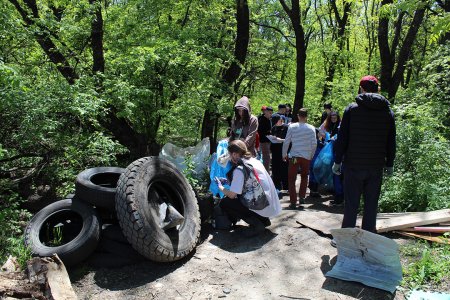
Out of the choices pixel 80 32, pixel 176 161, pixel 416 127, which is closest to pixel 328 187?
pixel 416 127

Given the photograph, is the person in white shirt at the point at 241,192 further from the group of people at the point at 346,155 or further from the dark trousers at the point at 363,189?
the dark trousers at the point at 363,189

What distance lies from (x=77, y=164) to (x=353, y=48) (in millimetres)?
25802

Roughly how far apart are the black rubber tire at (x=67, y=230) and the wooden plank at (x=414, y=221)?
3.60 metres

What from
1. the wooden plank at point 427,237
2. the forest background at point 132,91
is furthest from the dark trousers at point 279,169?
the wooden plank at point 427,237

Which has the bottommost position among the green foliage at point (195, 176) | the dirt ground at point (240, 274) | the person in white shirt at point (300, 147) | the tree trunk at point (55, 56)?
the dirt ground at point (240, 274)

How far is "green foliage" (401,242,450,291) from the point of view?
3.76 meters

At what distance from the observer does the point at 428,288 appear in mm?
3691

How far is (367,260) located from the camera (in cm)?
400

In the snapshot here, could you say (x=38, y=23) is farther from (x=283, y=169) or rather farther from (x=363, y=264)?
(x=363, y=264)

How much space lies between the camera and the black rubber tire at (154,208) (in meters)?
4.36

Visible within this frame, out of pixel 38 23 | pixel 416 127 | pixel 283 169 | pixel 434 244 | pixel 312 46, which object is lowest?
pixel 434 244

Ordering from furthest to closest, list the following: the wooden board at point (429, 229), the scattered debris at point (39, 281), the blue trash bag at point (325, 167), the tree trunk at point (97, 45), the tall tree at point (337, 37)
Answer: the tall tree at point (337, 37) < the tree trunk at point (97, 45) < the blue trash bag at point (325, 167) < the wooden board at point (429, 229) < the scattered debris at point (39, 281)

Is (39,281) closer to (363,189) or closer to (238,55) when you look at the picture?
(363,189)

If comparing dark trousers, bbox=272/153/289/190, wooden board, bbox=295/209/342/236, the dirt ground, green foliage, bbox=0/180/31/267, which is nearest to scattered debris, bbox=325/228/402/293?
the dirt ground
